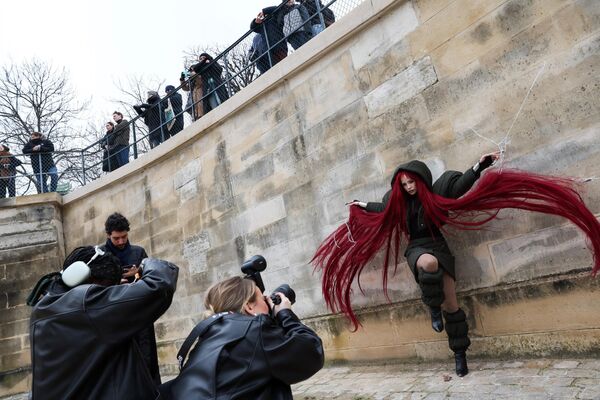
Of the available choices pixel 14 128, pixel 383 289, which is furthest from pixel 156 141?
pixel 14 128

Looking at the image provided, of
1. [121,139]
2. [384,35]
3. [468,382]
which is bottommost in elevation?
[468,382]

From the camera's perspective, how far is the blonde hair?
6.00 ft

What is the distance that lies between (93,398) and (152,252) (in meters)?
6.10

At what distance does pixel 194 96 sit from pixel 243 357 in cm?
686

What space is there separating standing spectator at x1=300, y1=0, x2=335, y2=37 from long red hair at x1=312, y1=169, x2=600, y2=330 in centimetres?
282

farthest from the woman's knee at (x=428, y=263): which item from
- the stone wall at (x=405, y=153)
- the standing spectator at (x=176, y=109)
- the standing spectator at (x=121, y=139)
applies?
the standing spectator at (x=121, y=139)

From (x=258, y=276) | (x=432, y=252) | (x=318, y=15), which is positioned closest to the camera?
(x=258, y=276)

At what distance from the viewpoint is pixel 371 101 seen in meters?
4.58

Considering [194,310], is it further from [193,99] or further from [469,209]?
[469,209]

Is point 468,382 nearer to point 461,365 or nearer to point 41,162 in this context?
point 461,365

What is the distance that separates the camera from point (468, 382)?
10.2 ft

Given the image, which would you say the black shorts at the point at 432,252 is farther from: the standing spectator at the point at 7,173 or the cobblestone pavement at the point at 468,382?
the standing spectator at the point at 7,173

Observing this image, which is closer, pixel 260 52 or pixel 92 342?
pixel 92 342

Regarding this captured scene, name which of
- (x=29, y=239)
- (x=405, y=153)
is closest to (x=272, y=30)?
(x=405, y=153)
